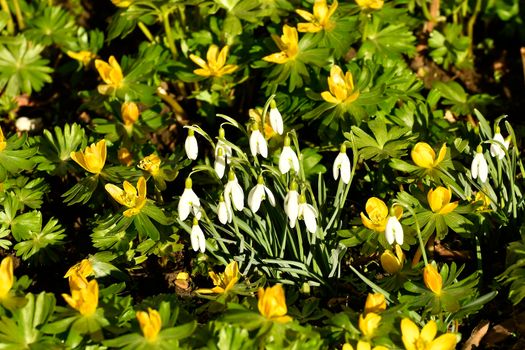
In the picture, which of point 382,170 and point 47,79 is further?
point 47,79

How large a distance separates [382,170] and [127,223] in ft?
3.59

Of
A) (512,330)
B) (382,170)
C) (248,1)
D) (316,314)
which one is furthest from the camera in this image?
(248,1)

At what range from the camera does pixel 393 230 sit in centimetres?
261

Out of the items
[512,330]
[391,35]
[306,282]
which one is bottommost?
[512,330]

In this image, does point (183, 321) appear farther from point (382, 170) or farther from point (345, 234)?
point (382, 170)

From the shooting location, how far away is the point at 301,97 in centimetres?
350

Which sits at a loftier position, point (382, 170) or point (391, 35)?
point (391, 35)

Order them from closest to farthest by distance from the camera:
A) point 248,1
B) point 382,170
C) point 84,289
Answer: point 84,289, point 382,170, point 248,1

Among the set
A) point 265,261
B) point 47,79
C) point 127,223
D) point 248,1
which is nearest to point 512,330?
point 265,261

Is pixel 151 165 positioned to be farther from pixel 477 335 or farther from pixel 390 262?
pixel 477 335

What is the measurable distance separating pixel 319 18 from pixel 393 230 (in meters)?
1.20

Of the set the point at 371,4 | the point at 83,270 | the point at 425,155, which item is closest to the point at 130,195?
the point at 83,270

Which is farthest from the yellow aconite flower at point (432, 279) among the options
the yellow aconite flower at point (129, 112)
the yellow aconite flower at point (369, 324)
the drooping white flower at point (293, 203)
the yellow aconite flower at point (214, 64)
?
the yellow aconite flower at point (129, 112)

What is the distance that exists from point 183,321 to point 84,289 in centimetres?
35
